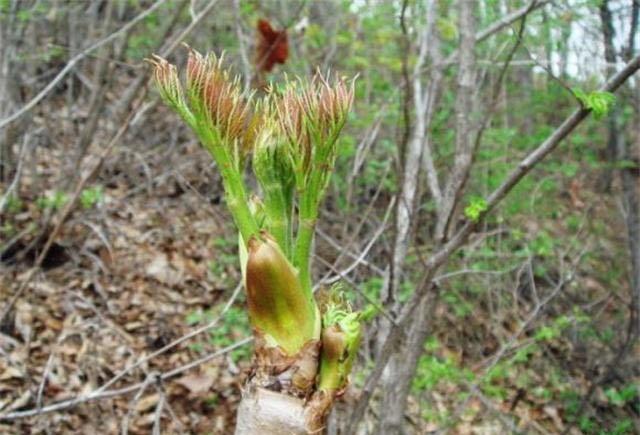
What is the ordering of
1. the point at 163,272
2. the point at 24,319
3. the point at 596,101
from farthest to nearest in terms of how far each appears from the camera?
the point at 163,272 < the point at 24,319 < the point at 596,101

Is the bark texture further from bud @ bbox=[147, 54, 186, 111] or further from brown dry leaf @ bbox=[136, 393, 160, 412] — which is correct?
brown dry leaf @ bbox=[136, 393, 160, 412]

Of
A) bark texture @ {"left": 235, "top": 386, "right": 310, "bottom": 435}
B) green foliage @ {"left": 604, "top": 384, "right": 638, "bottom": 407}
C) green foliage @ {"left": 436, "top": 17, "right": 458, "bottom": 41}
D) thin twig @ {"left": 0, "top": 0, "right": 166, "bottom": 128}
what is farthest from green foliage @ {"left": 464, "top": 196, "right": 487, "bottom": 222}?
green foliage @ {"left": 436, "top": 17, "right": 458, "bottom": 41}

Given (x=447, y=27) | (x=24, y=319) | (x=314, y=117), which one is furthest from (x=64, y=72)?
(x=447, y=27)

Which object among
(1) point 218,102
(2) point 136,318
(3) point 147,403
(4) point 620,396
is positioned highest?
(1) point 218,102

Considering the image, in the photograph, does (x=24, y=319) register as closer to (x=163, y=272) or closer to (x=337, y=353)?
(x=163, y=272)

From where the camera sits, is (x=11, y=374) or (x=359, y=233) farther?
(x=359, y=233)
